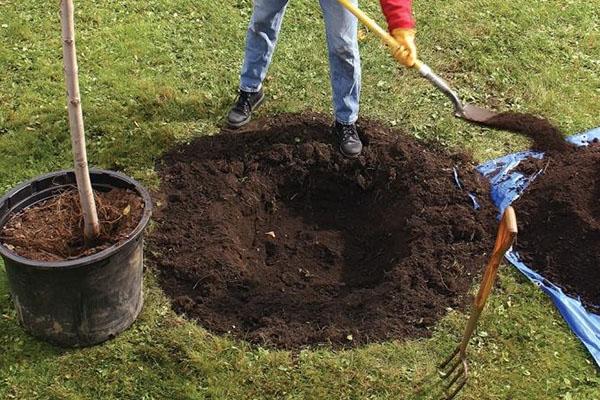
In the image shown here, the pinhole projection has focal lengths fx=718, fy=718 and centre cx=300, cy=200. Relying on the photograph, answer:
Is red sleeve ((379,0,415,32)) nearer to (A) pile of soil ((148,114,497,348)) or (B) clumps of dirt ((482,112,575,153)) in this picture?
(A) pile of soil ((148,114,497,348))

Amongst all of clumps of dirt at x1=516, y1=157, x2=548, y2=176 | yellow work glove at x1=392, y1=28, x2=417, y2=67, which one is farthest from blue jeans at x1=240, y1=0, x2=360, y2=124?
clumps of dirt at x1=516, y1=157, x2=548, y2=176

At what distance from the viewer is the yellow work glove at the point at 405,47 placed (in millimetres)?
4016

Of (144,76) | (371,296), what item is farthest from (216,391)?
(144,76)

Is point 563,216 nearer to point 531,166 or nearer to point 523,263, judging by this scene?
point 523,263

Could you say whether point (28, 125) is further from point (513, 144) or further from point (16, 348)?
point (513, 144)

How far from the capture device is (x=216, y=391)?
3.68 m

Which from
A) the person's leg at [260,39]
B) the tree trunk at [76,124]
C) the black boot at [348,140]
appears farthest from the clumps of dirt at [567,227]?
the tree trunk at [76,124]

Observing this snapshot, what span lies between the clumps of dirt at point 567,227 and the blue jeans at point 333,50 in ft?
4.49

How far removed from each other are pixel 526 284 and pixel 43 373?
281 cm

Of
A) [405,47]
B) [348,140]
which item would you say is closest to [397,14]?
[405,47]

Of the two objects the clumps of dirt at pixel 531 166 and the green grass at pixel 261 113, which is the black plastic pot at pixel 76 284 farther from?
the clumps of dirt at pixel 531 166

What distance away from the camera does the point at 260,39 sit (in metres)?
5.09

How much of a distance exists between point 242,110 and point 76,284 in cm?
228

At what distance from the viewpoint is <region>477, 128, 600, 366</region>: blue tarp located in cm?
410
